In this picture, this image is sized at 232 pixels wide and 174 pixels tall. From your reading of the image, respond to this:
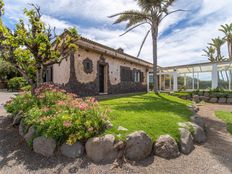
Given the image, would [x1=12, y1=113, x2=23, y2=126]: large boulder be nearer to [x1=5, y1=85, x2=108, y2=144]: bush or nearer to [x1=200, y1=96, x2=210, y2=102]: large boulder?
[x1=5, y1=85, x2=108, y2=144]: bush

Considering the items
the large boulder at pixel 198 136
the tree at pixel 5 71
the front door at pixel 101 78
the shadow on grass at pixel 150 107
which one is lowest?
the large boulder at pixel 198 136

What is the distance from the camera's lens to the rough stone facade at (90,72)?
34.3 feet

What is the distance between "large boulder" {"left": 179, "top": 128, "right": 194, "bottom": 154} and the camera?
4.19m

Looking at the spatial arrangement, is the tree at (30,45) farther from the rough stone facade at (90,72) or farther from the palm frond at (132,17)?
the palm frond at (132,17)

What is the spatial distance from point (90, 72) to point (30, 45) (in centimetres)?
540

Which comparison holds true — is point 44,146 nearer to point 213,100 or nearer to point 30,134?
point 30,134

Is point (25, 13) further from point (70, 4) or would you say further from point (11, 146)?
point (11, 146)

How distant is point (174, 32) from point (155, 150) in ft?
47.8

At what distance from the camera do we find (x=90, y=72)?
38.1ft

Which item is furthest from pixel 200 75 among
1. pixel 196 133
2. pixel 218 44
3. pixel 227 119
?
pixel 196 133

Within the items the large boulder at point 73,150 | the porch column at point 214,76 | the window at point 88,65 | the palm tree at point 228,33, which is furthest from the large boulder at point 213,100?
the large boulder at point 73,150

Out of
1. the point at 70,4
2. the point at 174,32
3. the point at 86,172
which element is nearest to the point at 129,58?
the point at 174,32

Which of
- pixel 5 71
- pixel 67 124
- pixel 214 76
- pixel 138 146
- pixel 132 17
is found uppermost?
pixel 132 17

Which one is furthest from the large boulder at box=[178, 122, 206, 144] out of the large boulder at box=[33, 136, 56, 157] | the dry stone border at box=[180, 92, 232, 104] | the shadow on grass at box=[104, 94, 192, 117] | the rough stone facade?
the dry stone border at box=[180, 92, 232, 104]
